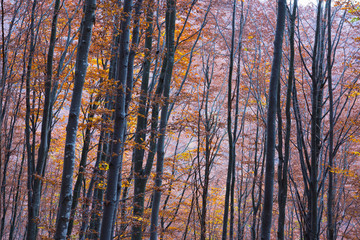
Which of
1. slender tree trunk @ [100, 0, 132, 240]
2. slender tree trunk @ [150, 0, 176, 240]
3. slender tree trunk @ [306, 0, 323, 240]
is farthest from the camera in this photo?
slender tree trunk @ [150, 0, 176, 240]

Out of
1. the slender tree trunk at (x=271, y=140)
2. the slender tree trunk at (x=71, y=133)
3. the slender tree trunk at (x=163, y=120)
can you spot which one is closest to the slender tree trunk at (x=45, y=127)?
the slender tree trunk at (x=71, y=133)

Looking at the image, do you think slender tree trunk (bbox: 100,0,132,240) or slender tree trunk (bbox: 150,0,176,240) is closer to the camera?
slender tree trunk (bbox: 100,0,132,240)

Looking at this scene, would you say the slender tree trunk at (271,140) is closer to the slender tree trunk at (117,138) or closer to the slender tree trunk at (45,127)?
the slender tree trunk at (117,138)

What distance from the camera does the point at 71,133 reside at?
3.11 metres

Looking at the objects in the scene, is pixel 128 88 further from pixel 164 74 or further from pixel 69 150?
pixel 164 74

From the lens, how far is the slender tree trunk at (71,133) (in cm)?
309

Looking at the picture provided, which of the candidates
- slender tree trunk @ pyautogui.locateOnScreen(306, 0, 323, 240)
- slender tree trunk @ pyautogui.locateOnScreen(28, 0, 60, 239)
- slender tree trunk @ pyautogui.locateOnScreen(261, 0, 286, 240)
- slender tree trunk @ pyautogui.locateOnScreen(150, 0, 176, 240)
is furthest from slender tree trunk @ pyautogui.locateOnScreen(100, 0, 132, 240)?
slender tree trunk @ pyautogui.locateOnScreen(306, 0, 323, 240)


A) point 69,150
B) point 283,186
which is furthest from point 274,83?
point 69,150

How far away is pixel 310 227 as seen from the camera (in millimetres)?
4090

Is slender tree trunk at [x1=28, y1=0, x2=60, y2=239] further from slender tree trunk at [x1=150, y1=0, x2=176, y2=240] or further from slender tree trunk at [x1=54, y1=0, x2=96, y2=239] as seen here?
slender tree trunk at [x1=150, y1=0, x2=176, y2=240]

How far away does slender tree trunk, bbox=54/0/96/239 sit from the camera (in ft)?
10.2

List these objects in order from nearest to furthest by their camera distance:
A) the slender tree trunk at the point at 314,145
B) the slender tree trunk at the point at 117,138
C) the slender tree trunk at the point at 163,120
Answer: the slender tree trunk at the point at 117,138, the slender tree trunk at the point at 314,145, the slender tree trunk at the point at 163,120

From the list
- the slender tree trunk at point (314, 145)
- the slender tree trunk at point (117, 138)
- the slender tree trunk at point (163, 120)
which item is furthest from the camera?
the slender tree trunk at point (163, 120)

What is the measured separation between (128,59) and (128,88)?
45 cm
